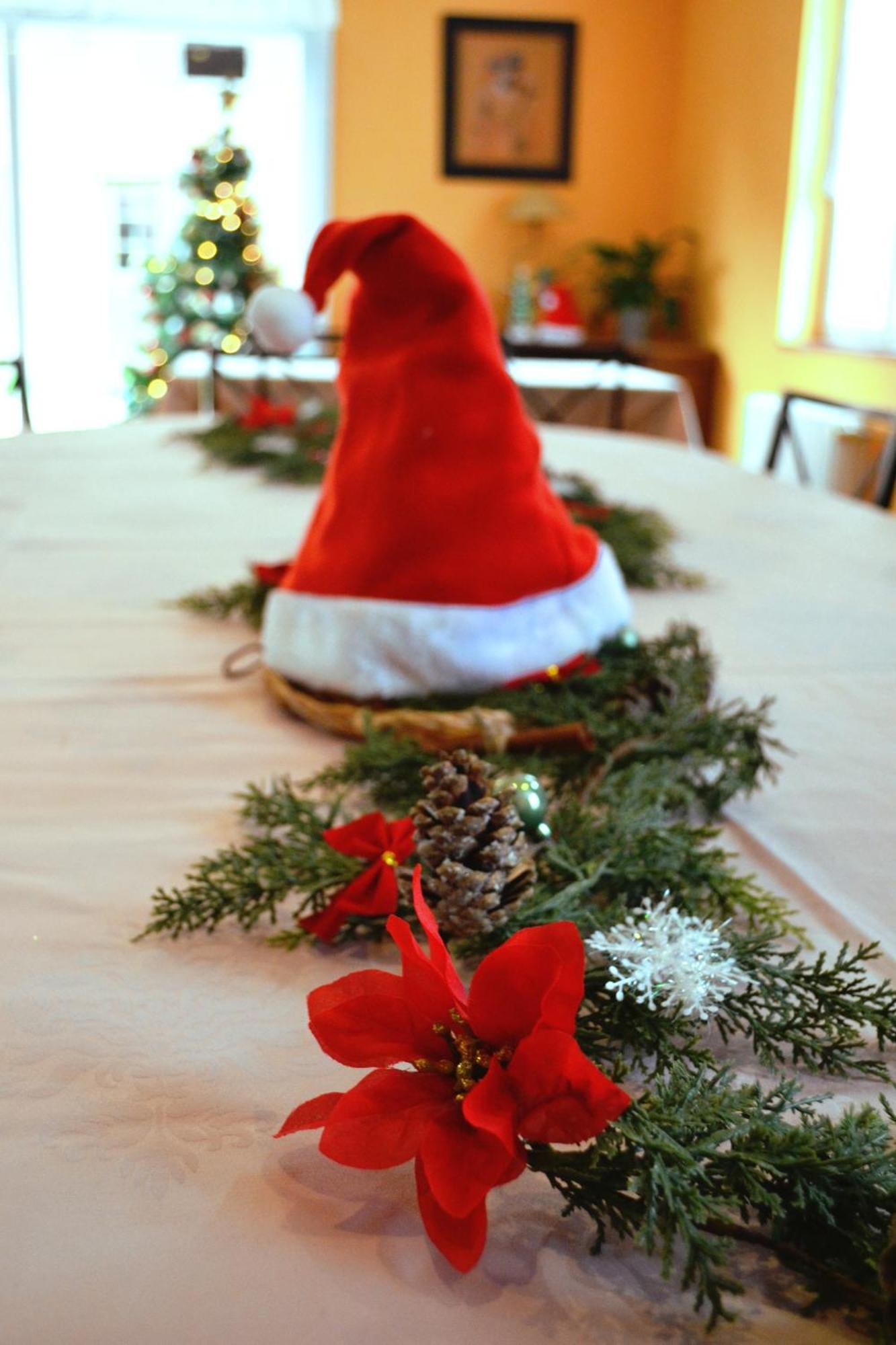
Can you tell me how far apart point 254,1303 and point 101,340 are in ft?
17.2

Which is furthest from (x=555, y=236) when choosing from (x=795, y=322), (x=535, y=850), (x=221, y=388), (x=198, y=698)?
(x=535, y=850)

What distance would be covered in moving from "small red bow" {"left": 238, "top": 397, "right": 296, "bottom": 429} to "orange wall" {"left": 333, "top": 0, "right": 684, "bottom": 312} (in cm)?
313

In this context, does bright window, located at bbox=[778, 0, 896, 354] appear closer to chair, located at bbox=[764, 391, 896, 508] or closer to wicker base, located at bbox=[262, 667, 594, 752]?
chair, located at bbox=[764, 391, 896, 508]

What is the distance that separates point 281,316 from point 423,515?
21 cm

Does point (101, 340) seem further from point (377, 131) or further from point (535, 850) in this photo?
point (535, 850)

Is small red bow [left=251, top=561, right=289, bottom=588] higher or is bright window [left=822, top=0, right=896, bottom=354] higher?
bright window [left=822, top=0, right=896, bottom=354]

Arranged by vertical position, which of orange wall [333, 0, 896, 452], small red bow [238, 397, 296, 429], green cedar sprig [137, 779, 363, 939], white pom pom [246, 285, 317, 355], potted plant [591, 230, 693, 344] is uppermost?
orange wall [333, 0, 896, 452]

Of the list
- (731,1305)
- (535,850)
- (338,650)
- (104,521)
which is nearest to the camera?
(731,1305)

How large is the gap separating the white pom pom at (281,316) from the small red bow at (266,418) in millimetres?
1129

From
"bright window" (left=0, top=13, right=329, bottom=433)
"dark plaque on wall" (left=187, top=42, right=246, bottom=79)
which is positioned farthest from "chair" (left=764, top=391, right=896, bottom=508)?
"dark plaque on wall" (left=187, top=42, right=246, bottom=79)

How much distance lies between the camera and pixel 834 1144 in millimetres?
338

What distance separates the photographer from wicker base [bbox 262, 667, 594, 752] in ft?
2.26

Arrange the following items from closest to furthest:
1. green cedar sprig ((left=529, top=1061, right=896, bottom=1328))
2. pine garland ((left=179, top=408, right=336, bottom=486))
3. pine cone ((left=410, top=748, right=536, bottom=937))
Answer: green cedar sprig ((left=529, top=1061, right=896, bottom=1328))
pine cone ((left=410, top=748, right=536, bottom=937))
pine garland ((left=179, top=408, right=336, bottom=486))

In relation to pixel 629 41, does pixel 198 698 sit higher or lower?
lower
